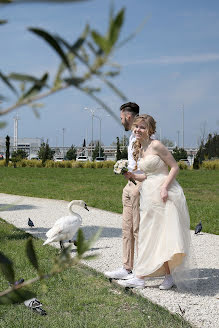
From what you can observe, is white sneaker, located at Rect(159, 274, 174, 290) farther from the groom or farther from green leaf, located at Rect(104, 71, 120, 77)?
green leaf, located at Rect(104, 71, 120, 77)

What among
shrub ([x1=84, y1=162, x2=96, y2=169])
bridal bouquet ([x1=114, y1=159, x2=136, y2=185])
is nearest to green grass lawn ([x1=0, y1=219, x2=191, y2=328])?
bridal bouquet ([x1=114, y1=159, x2=136, y2=185])

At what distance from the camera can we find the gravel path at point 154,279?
15.0ft

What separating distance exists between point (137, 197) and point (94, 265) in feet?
4.94

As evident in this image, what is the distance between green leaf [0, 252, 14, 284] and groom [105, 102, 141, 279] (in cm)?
463

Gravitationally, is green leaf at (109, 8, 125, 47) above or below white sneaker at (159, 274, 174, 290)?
above

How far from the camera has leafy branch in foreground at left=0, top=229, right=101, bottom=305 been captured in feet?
2.63

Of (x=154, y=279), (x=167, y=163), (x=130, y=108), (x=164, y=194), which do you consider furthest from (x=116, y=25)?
(x=154, y=279)

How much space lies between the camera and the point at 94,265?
648 cm

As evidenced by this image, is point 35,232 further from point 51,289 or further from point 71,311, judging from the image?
point 71,311

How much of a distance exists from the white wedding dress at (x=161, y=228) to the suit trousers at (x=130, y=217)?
16 cm

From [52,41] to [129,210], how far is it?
5094 mm

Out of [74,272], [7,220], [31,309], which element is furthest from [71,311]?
[7,220]

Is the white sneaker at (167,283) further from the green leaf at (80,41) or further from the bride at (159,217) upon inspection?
the green leaf at (80,41)

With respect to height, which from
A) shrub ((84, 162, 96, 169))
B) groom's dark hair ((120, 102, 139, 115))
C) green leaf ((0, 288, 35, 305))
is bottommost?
shrub ((84, 162, 96, 169))
